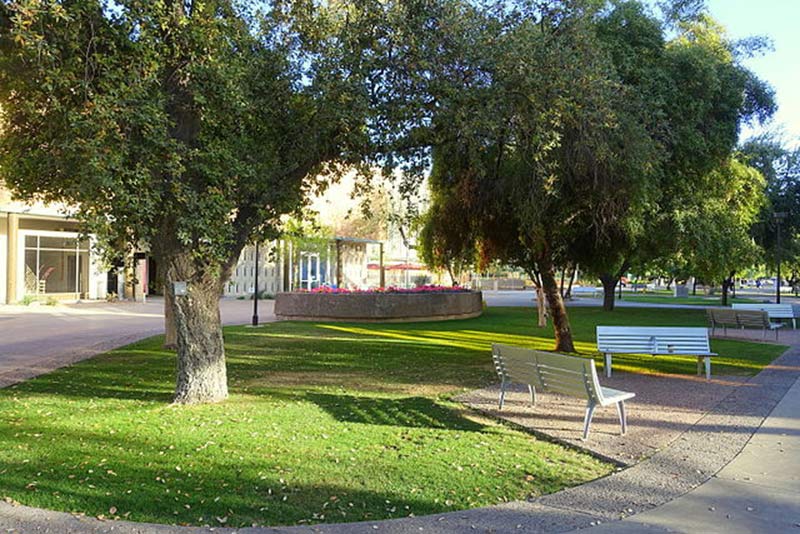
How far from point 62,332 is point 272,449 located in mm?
15043

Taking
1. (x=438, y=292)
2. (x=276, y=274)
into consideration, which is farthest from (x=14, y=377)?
(x=276, y=274)

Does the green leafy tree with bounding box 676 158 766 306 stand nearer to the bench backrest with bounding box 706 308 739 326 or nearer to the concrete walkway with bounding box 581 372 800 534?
the bench backrest with bounding box 706 308 739 326

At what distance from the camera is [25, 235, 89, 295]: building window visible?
3278cm

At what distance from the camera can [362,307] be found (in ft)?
74.3

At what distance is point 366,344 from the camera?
1554 cm

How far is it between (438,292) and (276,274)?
23993 mm

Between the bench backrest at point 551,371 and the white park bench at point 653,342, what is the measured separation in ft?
10.2

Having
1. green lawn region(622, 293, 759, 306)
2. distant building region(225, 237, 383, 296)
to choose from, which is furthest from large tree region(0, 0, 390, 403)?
green lawn region(622, 293, 759, 306)

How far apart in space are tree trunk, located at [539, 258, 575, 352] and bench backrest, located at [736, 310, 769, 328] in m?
6.64

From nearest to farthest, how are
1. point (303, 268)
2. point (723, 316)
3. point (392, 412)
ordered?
point (392, 412) → point (723, 316) → point (303, 268)

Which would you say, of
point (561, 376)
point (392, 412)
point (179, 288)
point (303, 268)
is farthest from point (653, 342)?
point (303, 268)

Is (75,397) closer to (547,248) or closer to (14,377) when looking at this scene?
(14,377)

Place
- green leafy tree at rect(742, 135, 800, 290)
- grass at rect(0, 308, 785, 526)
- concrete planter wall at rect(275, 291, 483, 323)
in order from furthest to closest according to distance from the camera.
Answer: green leafy tree at rect(742, 135, 800, 290) → concrete planter wall at rect(275, 291, 483, 323) → grass at rect(0, 308, 785, 526)

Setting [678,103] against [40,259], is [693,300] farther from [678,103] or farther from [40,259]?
[40,259]
